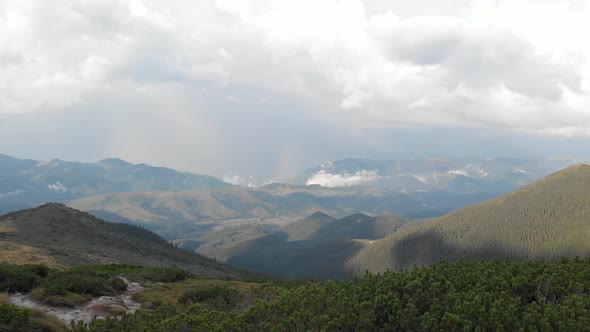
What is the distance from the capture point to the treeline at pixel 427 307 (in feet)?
51.9

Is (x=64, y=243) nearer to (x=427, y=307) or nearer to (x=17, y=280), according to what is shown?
(x=17, y=280)

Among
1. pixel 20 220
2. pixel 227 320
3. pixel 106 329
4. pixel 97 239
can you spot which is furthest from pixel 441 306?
pixel 20 220

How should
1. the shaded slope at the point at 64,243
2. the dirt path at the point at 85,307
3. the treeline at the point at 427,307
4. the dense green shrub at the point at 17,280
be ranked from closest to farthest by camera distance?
the treeline at the point at 427,307 < the dirt path at the point at 85,307 < the dense green shrub at the point at 17,280 < the shaded slope at the point at 64,243

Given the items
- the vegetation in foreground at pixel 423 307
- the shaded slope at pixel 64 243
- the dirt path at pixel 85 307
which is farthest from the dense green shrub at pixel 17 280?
the shaded slope at pixel 64 243

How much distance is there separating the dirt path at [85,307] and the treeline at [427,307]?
8.65m

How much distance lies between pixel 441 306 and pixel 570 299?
5608 millimetres

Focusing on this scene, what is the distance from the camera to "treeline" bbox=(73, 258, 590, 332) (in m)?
15.8

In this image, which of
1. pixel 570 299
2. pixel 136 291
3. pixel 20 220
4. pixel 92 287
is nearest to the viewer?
pixel 570 299

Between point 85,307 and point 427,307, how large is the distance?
25.0m

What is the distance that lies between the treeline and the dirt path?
865cm

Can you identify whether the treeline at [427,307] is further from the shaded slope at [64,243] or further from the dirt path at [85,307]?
the shaded slope at [64,243]

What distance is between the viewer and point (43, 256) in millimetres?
78375

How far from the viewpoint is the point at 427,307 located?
19.1 metres

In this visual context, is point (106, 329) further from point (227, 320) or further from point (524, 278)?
point (524, 278)
